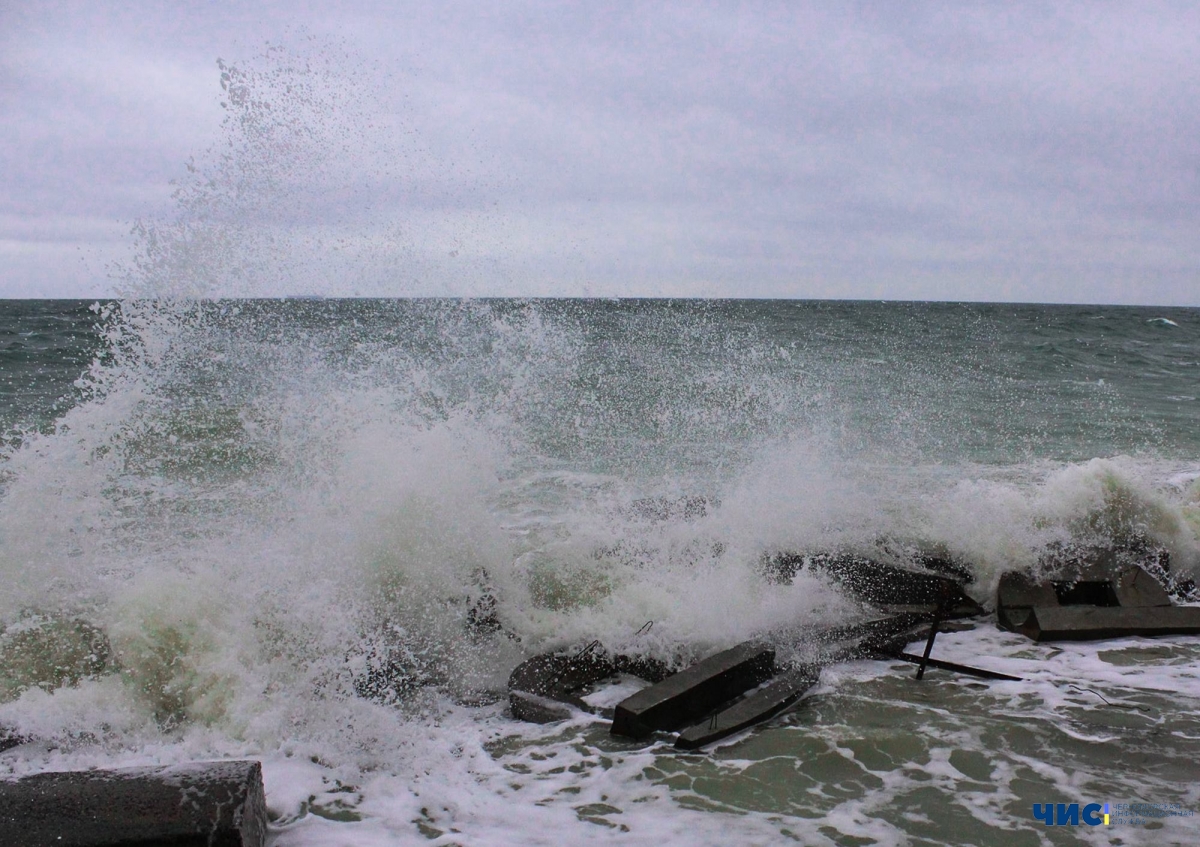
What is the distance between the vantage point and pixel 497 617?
510cm

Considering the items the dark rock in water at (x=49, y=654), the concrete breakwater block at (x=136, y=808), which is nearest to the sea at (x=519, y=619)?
the dark rock in water at (x=49, y=654)

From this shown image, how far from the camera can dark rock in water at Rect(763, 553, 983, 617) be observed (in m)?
5.46

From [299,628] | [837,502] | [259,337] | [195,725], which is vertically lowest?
[195,725]

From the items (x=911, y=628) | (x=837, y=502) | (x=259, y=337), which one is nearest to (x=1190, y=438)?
(x=837, y=502)

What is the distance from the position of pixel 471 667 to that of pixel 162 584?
1.90 metres

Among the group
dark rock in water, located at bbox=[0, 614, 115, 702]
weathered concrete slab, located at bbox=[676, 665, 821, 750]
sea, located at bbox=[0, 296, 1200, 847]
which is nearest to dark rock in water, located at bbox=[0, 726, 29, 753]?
sea, located at bbox=[0, 296, 1200, 847]

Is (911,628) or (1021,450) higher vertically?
(1021,450)

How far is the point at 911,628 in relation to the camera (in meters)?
5.09

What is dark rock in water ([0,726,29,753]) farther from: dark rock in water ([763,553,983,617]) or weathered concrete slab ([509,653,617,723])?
dark rock in water ([763,553,983,617])

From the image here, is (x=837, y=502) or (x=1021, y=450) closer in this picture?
(x=837, y=502)

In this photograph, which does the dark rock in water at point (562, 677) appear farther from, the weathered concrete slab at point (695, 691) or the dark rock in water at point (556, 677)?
the weathered concrete slab at point (695, 691)

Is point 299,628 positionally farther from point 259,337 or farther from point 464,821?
point 259,337

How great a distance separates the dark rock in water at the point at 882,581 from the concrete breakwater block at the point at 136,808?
12.2ft

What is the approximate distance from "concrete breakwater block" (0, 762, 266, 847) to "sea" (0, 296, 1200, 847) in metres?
0.42
